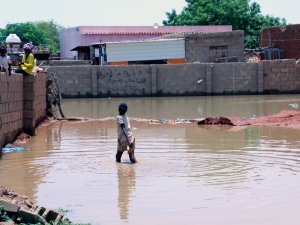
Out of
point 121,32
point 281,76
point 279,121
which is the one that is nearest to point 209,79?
point 281,76

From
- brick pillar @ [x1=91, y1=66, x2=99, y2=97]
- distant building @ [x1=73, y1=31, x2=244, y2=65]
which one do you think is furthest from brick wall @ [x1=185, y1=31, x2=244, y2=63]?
brick pillar @ [x1=91, y1=66, x2=99, y2=97]

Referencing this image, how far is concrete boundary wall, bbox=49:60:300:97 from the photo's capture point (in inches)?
1427

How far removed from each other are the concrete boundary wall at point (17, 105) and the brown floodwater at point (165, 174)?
1.66ft

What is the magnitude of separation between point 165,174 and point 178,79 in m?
25.5

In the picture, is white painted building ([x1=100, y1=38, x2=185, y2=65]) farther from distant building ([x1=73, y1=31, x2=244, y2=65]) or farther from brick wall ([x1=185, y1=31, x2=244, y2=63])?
brick wall ([x1=185, y1=31, x2=244, y2=63])

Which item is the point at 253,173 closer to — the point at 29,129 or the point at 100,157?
the point at 100,157

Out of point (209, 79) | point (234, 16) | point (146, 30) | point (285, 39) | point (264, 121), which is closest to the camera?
point (264, 121)

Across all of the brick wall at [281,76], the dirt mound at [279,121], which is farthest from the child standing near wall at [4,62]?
the brick wall at [281,76]

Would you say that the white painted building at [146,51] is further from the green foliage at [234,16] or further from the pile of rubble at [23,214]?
the pile of rubble at [23,214]

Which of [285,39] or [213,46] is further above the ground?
[285,39]

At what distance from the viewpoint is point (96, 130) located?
18266 mm

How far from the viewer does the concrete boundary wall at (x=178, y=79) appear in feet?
119

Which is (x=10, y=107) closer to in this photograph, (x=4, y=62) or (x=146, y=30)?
(x=4, y=62)

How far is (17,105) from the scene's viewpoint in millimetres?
15836
